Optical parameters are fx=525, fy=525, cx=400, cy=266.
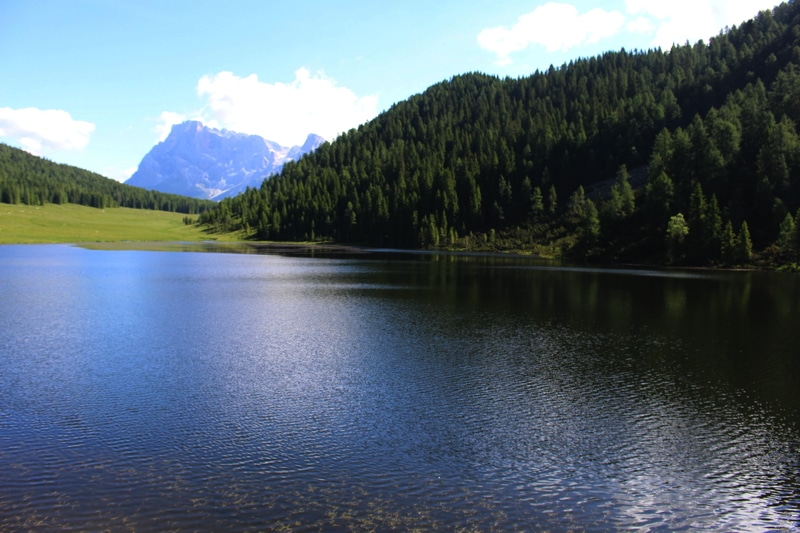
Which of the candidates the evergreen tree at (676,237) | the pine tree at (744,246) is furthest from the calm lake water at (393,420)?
the evergreen tree at (676,237)

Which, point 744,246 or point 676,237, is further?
point 676,237

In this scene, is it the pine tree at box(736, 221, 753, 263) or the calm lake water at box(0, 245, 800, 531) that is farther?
the pine tree at box(736, 221, 753, 263)

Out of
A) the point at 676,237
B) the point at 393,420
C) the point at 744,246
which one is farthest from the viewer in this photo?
the point at 676,237

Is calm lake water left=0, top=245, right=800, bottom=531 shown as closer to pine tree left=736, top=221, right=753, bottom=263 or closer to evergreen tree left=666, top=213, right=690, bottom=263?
pine tree left=736, top=221, right=753, bottom=263

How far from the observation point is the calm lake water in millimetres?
15758

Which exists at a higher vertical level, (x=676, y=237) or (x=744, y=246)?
(x=676, y=237)

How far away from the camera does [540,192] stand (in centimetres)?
19775

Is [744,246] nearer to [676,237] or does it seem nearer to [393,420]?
[676,237]

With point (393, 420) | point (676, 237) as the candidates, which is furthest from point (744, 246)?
point (393, 420)

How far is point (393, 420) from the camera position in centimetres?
2314

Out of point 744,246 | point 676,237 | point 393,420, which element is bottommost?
point 393,420

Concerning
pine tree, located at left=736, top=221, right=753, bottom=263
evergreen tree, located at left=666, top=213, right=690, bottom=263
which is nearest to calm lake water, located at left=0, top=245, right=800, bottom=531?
pine tree, located at left=736, top=221, right=753, bottom=263

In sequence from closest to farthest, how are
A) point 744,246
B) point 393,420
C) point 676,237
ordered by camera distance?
1. point 393,420
2. point 744,246
3. point 676,237

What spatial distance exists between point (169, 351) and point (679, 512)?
101 ft
